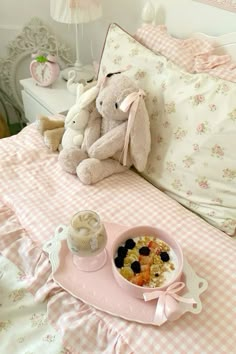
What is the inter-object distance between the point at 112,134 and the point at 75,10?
0.80 meters

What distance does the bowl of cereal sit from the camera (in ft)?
2.82

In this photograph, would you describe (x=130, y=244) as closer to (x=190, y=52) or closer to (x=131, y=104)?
(x=131, y=104)

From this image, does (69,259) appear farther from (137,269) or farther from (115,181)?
(115,181)

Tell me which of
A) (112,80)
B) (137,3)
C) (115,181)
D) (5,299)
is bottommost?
(5,299)

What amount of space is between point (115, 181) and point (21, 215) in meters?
0.35

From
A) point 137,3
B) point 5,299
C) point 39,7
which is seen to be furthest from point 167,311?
point 39,7

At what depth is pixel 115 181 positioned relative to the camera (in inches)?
49.5

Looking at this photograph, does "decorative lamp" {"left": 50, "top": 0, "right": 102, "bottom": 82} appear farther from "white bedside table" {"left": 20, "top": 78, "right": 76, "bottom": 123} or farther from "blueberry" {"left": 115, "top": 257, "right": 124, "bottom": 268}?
"blueberry" {"left": 115, "top": 257, "right": 124, "bottom": 268}

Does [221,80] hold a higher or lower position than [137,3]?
lower

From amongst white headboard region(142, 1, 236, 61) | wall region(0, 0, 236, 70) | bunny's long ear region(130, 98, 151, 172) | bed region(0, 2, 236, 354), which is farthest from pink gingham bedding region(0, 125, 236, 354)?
wall region(0, 0, 236, 70)

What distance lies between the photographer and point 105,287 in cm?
90

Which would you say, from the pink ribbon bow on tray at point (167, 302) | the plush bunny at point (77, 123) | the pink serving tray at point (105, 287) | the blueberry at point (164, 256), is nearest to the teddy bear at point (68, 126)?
the plush bunny at point (77, 123)

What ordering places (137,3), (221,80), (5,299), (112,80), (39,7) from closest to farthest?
1. (5,299)
2. (221,80)
3. (112,80)
4. (137,3)
5. (39,7)

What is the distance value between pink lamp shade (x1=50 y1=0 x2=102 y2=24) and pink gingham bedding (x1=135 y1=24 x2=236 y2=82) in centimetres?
41
